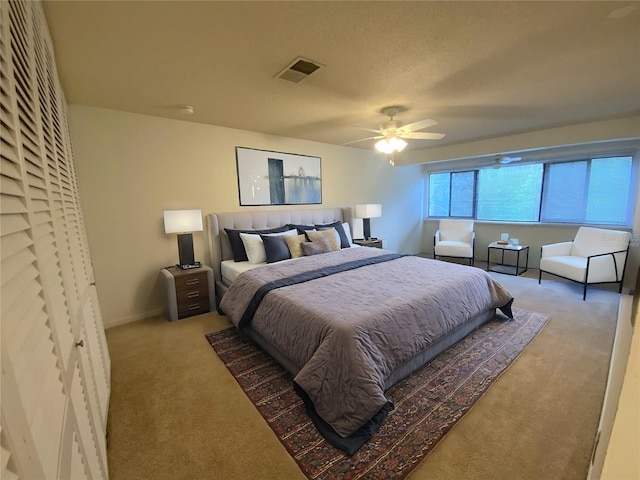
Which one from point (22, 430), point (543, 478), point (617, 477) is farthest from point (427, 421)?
point (22, 430)

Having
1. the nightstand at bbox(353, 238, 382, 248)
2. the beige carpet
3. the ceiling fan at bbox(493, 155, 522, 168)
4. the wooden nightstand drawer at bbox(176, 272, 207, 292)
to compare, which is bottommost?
the beige carpet

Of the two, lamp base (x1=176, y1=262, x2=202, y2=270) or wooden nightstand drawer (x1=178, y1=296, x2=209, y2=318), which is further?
lamp base (x1=176, y1=262, x2=202, y2=270)

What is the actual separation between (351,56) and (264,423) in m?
2.57

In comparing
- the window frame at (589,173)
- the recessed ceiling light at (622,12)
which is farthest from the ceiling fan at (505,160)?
the recessed ceiling light at (622,12)

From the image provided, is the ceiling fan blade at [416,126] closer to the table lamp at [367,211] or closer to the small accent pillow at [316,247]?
the small accent pillow at [316,247]

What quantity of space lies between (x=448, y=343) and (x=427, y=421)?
90 centimetres

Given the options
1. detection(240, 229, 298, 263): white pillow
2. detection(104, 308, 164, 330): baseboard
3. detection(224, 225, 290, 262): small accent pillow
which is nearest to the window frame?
detection(240, 229, 298, 263): white pillow

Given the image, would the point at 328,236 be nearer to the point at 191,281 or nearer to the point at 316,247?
the point at 316,247

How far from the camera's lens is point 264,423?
173 cm

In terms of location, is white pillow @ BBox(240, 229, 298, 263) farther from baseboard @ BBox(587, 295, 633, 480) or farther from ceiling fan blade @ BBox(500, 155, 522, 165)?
ceiling fan blade @ BBox(500, 155, 522, 165)

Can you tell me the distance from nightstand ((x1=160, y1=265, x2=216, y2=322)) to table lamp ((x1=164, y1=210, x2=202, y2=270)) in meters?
0.14

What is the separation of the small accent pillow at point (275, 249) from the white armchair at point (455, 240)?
3.32 meters

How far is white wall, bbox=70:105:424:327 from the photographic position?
289 centimetres

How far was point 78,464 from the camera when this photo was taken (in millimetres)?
876
